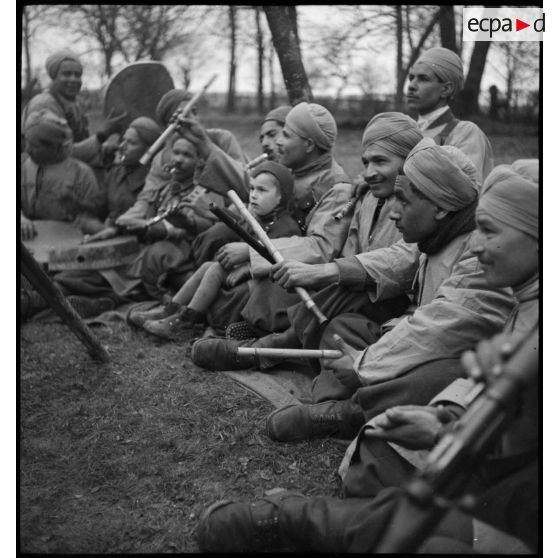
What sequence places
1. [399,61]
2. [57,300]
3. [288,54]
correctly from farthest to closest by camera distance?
[399,61], [288,54], [57,300]

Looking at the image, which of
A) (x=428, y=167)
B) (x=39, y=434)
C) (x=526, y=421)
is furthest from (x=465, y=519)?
(x=39, y=434)

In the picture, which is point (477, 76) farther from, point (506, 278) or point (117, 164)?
point (506, 278)

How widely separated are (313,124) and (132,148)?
7.56ft

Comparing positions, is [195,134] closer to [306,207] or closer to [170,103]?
[306,207]

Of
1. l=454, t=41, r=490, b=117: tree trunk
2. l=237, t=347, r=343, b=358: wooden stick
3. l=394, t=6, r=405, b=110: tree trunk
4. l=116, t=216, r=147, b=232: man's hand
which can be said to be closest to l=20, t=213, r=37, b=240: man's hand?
l=116, t=216, r=147, b=232: man's hand

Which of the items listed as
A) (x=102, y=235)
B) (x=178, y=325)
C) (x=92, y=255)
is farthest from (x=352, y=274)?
(x=102, y=235)

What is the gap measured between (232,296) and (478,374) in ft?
10.4

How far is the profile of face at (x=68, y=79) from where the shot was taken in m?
7.57

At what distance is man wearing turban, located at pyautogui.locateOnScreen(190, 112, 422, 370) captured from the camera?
3.71m

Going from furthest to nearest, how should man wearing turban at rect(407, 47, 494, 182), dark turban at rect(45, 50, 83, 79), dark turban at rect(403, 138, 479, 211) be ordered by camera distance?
dark turban at rect(45, 50, 83, 79) → man wearing turban at rect(407, 47, 494, 182) → dark turban at rect(403, 138, 479, 211)

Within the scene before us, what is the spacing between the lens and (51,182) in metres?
6.34

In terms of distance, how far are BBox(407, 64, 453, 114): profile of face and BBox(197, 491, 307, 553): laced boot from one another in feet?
10.6

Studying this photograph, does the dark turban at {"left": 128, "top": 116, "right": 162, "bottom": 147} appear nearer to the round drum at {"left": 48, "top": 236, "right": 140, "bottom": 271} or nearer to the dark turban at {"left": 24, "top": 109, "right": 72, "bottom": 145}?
the dark turban at {"left": 24, "top": 109, "right": 72, "bottom": 145}

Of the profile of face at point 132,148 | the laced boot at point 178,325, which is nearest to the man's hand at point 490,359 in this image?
the laced boot at point 178,325
